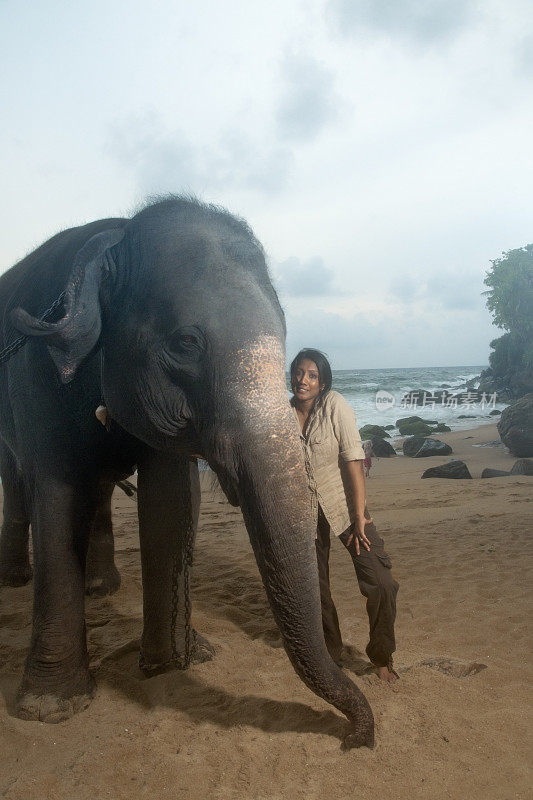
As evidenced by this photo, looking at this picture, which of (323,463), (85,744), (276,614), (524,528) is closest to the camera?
(276,614)

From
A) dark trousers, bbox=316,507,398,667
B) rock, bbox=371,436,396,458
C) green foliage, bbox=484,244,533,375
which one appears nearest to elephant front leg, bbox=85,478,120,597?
dark trousers, bbox=316,507,398,667

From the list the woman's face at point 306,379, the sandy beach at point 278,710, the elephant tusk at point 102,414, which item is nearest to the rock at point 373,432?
the sandy beach at point 278,710

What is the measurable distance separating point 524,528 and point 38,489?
6.10m

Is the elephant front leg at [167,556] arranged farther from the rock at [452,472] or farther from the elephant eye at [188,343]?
the rock at [452,472]

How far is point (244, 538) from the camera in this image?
766 centimetres

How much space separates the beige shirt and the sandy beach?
1.11m

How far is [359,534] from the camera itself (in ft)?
11.5

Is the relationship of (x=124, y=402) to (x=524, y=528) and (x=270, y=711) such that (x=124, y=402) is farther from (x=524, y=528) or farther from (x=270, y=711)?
(x=524, y=528)

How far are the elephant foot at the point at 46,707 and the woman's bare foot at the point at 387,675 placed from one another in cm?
181

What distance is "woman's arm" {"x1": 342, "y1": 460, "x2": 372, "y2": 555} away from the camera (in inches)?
137

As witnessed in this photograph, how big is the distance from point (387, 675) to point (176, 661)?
1.37m

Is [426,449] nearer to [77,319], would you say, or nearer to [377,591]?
[377,591]

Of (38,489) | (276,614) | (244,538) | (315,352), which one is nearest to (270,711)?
(276,614)

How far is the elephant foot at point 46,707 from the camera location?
3.23m
